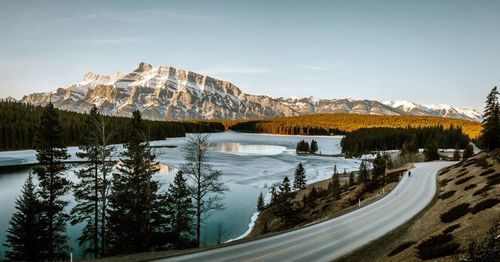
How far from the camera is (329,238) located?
23062mm

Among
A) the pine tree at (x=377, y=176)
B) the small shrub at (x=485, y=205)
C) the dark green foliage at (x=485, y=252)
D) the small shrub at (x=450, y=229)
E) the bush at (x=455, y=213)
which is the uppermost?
the dark green foliage at (x=485, y=252)

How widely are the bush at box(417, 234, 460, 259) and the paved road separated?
5.22 metres

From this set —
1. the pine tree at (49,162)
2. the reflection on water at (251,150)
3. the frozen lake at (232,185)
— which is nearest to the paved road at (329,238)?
the frozen lake at (232,185)

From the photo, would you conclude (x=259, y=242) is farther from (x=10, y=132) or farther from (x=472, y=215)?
(x=10, y=132)

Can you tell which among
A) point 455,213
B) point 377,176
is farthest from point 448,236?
point 377,176

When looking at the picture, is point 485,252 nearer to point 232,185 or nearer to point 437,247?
point 437,247

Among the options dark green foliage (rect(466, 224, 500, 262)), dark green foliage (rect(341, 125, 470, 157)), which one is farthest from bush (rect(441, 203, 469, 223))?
dark green foliage (rect(341, 125, 470, 157))

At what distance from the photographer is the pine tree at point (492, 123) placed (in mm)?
62656

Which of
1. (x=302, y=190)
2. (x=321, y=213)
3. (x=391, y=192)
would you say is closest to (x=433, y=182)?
(x=391, y=192)

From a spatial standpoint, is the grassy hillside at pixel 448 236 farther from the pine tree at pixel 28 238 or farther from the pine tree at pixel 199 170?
the pine tree at pixel 28 238

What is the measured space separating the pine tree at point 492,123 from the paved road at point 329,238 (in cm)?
3724

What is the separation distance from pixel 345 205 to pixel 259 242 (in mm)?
27354

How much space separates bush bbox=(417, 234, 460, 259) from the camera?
14055mm

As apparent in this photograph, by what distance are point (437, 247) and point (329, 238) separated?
9.23m
